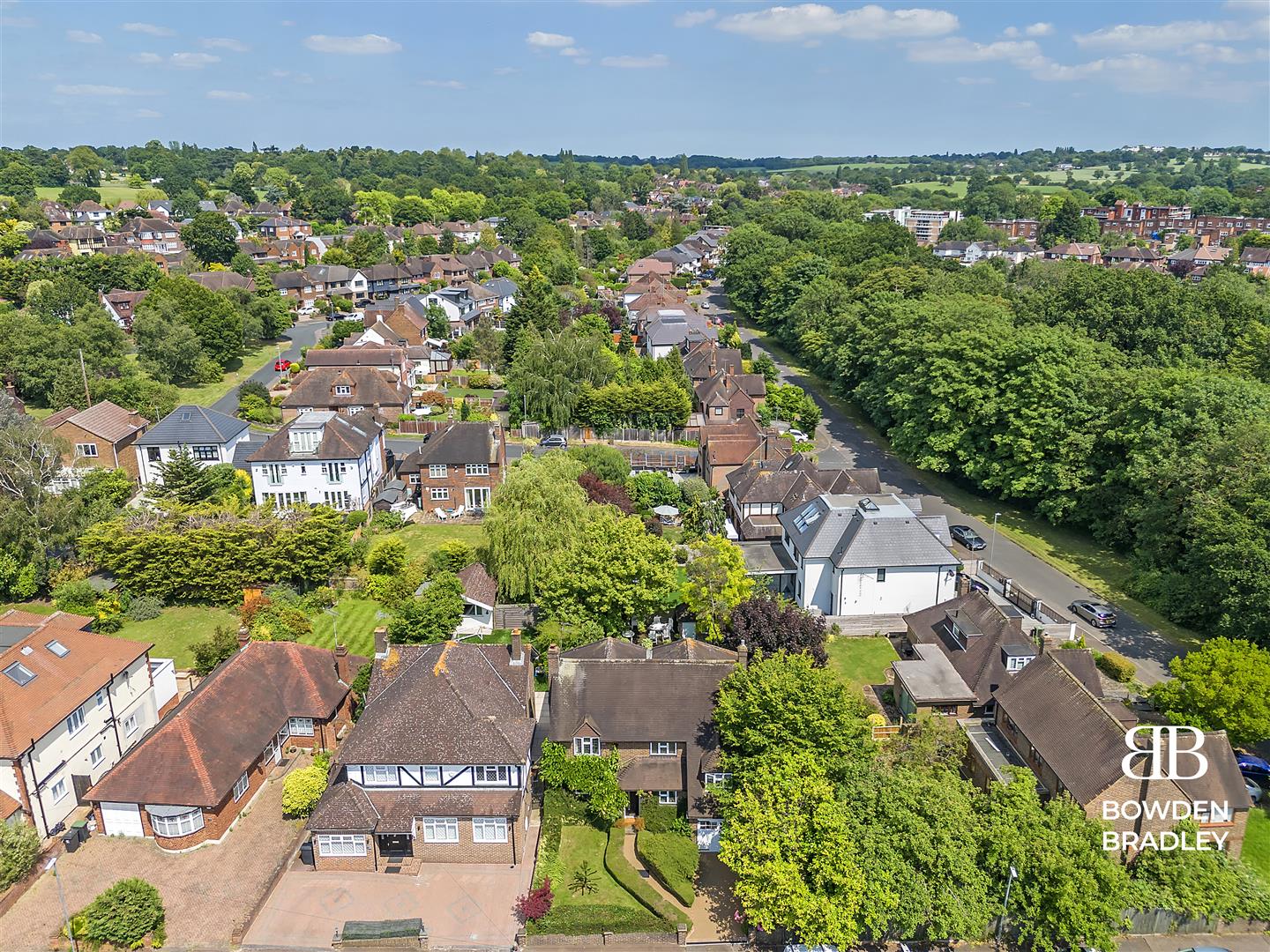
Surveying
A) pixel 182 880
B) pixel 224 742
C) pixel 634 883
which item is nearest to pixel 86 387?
pixel 224 742

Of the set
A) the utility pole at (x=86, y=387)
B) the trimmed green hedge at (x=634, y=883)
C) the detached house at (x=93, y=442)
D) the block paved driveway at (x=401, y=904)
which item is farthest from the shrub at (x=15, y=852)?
the utility pole at (x=86, y=387)

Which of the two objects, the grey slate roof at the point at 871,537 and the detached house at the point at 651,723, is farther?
the grey slate roof at the point at 871,537

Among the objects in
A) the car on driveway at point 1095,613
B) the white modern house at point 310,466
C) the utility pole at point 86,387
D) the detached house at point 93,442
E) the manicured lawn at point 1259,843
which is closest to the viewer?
the manicured lawn at point 1259,843

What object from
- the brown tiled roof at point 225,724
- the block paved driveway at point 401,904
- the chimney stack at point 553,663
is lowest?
the block paved driveway at point 401,904

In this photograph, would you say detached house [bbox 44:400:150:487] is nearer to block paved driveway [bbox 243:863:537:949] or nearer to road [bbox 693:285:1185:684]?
block paved driveway [bbox 243:863:537:949]

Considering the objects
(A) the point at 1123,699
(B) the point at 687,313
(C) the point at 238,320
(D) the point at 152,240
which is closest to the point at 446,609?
(A) the point at 1123,699

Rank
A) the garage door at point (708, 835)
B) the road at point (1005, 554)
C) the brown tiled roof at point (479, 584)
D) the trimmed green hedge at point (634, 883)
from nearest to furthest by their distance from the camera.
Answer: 1. the trimmed green hedge at point (634, 883)
2. the garage door at point (708, 835)
3. the road at point (1005, 554)
4. the brown tiled roof at point (479, 584)

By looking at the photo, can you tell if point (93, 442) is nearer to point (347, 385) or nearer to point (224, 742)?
point (347, 385)

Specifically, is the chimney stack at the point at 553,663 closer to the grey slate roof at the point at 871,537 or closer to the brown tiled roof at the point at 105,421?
the grey slate roof at the point at 871,537
